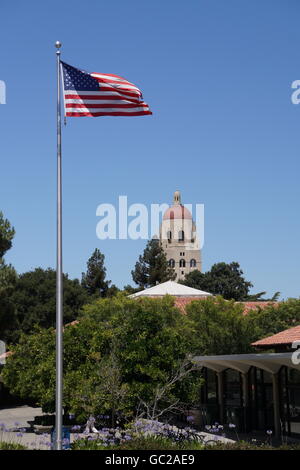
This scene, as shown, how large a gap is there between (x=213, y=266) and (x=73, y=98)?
85961 millimetres

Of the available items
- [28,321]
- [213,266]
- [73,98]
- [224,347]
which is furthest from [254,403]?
[213,266]

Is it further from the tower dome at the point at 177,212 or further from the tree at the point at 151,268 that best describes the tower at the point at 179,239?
the tree at the point at 151,268

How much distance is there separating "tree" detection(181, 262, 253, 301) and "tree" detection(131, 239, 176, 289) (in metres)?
10.7

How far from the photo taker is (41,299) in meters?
59.6

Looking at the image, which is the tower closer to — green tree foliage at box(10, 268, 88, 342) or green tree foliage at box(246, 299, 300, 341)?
green tree foliage at box(10, 268, 88, 342)

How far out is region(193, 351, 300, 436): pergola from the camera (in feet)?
72.0

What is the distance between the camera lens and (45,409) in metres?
23.3

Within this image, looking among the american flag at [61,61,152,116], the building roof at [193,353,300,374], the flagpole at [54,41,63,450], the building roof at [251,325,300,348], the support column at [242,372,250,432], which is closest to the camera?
the flagpole at [54,41,63,450]

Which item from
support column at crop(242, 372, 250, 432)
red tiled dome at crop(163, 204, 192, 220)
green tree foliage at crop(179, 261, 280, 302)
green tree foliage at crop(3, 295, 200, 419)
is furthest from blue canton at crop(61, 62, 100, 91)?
red tiled dome at crop(163, 204, 192, 220)

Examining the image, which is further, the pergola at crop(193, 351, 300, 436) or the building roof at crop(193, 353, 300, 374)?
the building roof at crop(193, 353, 300, 374)

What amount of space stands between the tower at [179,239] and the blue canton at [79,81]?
6341 inches

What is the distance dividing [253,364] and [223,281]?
7058cm

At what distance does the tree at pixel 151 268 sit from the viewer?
8706cm

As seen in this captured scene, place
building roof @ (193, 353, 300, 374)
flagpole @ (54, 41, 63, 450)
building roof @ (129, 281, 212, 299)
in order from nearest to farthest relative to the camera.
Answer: flagpole @ (54, 41, 63, 450) → building roof @ (193, 353, 300, 374) → building roof @ (129, 281, 212, 299)
